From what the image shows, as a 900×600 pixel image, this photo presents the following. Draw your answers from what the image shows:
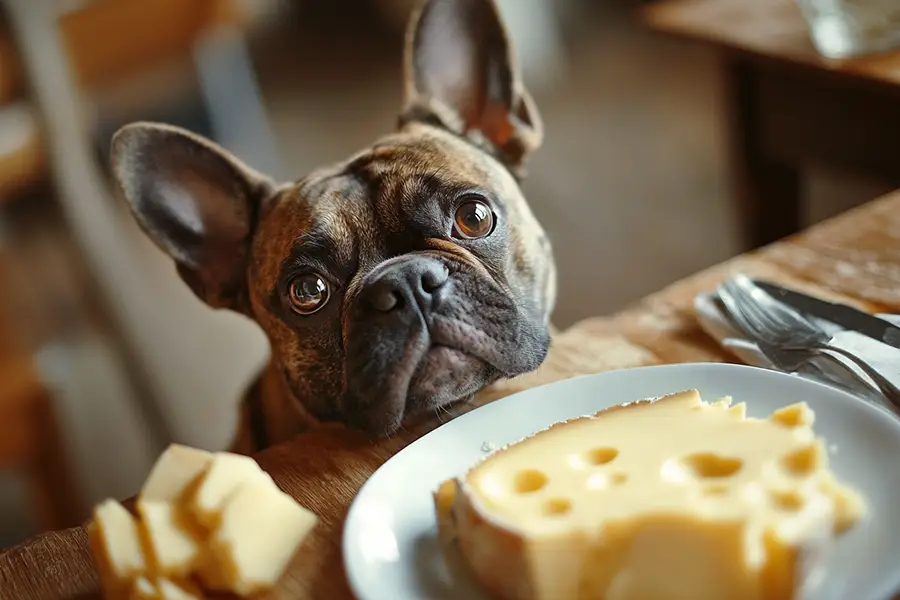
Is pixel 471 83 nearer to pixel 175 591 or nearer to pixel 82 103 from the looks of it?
pixel 175 591

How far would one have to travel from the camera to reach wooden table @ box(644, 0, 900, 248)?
1.65 metres

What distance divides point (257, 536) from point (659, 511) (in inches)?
13.2

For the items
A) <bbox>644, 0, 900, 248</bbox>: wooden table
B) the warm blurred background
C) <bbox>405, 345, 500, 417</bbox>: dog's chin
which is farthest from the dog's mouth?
the warm blurred background

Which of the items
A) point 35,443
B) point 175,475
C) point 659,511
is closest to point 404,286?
point 175,475

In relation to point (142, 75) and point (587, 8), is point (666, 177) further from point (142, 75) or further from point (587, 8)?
point (142, 75)

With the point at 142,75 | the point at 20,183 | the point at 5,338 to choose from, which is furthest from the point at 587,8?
the point at 5,338

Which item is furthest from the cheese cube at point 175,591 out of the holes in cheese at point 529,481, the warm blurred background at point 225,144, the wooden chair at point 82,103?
the wooden chair at point 82,103

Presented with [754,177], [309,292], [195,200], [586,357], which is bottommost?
[754,177]

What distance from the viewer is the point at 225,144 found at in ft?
13.8

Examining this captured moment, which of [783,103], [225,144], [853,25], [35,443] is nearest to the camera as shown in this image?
[853,25]

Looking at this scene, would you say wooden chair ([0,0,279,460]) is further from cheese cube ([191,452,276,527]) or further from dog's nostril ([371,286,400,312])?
cheese cube ([191,452,276,527])

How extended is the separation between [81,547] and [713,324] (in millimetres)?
711

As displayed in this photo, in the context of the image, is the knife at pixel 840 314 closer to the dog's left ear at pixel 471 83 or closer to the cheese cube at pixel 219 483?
the dog's left ear at pixel 471 83

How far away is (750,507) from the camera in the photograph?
0.67 metres
